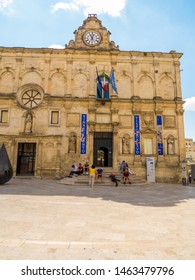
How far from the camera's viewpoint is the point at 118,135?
18.8 metres

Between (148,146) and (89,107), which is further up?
(89,107)

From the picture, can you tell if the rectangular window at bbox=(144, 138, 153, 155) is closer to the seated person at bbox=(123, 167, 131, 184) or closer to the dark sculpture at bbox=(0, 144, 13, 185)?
the seated person at bbox=(123, 167, 131, 184)

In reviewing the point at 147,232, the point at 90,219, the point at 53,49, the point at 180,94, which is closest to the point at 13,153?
the point at 53,49

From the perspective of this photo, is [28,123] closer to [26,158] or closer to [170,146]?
[26,158]

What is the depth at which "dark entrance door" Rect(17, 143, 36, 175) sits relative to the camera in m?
18.6

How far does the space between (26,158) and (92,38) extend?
15.4 meters

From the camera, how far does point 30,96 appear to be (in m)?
19.5

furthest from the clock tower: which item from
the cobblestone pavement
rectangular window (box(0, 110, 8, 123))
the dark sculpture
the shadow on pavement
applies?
the cobblestone pavement

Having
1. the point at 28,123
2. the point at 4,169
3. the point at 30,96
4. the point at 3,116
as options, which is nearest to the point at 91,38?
the point at 30,96

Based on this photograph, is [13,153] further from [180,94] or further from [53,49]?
[180,94]

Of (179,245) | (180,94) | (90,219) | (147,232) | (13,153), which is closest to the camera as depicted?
(179,245)

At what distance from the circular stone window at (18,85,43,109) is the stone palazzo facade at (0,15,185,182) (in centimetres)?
10

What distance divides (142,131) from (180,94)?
20.4ft

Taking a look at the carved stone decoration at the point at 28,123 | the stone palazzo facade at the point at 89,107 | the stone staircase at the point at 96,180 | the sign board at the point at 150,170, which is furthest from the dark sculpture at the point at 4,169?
the sign board at the point at 150,170
